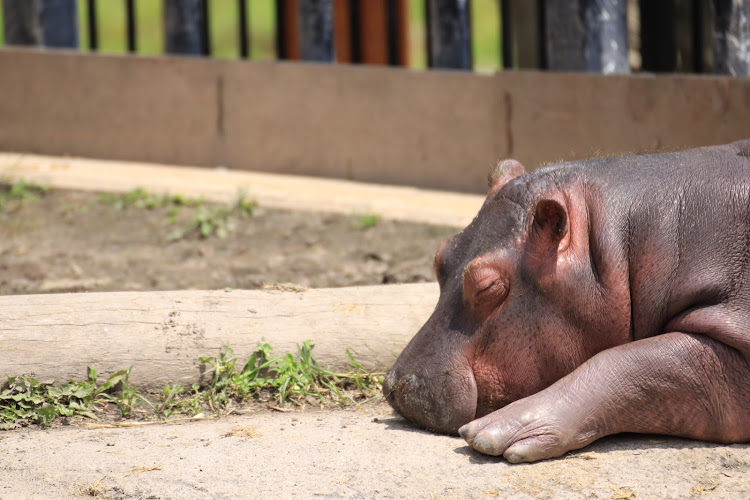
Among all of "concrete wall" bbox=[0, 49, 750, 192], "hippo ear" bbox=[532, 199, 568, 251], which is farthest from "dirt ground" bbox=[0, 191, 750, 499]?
"concrete wall" bbox=[0, 49, 750, 192]

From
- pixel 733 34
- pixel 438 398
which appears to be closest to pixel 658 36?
pixel 733 34

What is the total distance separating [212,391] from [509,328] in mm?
1238

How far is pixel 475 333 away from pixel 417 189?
4513 mm

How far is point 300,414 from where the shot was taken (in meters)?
4.04

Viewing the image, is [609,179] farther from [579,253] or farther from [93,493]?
[93,493]

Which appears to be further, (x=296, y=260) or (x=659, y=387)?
(x=296, y=260)

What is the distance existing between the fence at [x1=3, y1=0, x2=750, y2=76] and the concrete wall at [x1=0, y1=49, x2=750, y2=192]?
1.00 ft

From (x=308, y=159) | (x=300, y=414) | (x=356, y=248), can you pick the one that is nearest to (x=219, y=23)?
(x=308, y=159)

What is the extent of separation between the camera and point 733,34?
6344mm

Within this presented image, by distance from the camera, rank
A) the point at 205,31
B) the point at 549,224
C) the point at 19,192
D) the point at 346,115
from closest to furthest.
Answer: the point at 549,224
the point at 19,192
the point at 346,115
the point at 205,31

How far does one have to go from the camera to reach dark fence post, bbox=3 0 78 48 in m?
9.91

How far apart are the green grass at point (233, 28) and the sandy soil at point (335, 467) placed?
15679 mm

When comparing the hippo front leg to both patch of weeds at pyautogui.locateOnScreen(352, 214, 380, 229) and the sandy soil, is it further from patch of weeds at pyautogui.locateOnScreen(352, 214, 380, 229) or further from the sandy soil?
patch of weeds at pyautogui.locateOnScreen(352, 214, 380, 229)

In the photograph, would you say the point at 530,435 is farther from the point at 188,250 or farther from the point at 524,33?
the point at 524,33
